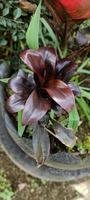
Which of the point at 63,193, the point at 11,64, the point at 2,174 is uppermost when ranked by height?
the point at 11,64

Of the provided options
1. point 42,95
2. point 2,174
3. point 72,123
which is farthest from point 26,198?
point 42,95

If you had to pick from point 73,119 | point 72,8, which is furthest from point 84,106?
point 72,8

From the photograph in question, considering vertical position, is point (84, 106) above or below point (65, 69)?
below

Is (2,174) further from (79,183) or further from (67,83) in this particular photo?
(67,83)

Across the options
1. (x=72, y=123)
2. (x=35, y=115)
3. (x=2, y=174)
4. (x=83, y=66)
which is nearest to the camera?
(x=35, y=115)

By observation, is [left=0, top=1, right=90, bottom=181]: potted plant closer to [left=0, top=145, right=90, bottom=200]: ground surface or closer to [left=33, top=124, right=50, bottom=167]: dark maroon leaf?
[left=33, top=124, right=50, bottom=167]: dark maroon leaf

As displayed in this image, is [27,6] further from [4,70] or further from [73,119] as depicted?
[73,119]
